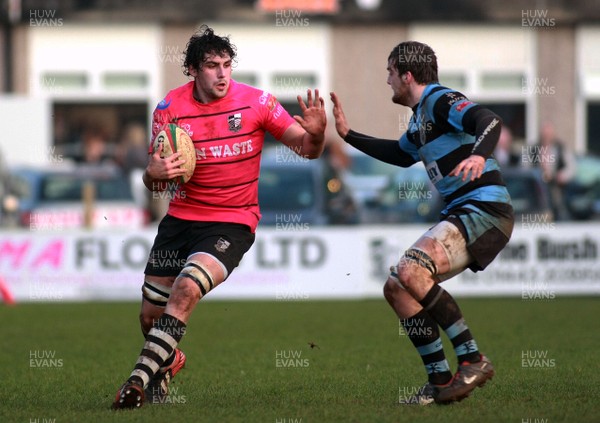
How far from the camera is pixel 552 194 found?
21.1 m

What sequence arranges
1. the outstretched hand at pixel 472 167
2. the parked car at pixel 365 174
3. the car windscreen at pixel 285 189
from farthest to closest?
the parked car at pixel 365 174, the car windscreen at pixel 285 189, the outstretched hand at pixel 472 167

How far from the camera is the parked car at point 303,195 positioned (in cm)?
1942

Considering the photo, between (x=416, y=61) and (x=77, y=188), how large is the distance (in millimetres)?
14886

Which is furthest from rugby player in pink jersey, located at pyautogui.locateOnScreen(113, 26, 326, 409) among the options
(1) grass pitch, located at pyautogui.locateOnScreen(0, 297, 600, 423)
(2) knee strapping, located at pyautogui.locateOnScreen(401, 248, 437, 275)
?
(2) knee strapping, located at pyautogui.locateOnScreen(401, 248, 437, 275)

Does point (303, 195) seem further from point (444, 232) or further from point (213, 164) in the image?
point (444, 232)

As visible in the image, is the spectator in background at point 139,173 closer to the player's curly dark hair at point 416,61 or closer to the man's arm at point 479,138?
the player's curly dark hair at point 416,61

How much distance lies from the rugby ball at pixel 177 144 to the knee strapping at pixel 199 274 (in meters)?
0.61

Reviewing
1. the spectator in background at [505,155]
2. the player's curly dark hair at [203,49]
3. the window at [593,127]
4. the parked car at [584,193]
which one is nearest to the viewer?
the player's curly dark hair at [203,49]

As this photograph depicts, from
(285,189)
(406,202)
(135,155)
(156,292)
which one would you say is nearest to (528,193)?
(406,202)

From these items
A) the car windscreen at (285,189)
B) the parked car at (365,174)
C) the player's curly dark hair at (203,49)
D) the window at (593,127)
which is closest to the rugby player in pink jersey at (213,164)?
the player's curly dark hair at (203,49)

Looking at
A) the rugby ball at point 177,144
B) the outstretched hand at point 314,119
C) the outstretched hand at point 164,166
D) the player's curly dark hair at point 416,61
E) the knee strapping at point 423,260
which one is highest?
the player's curly dark hair at point 416,61

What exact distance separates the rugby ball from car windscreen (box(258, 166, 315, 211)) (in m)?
11.3

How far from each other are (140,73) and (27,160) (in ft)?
15.7

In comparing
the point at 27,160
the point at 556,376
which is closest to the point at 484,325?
the point at 556,376
